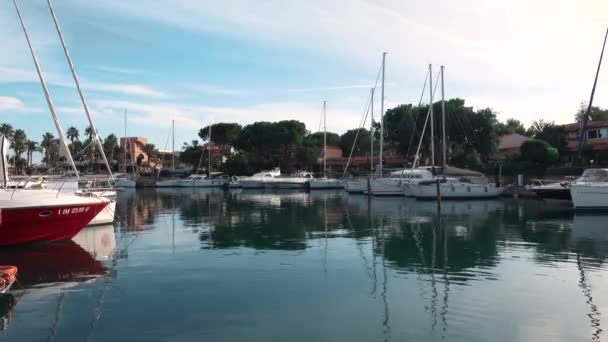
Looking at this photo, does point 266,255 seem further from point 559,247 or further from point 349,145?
point 349,145

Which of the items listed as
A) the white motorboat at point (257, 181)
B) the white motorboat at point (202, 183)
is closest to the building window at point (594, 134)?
the white motorboat at point (257, 181)

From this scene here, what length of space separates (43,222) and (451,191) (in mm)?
37169

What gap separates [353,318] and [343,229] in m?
15.4

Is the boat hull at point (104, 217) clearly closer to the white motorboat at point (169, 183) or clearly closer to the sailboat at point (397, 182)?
the sailboat at point (397, 182)

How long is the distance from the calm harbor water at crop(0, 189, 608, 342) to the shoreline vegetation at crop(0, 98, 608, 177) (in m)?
24.3

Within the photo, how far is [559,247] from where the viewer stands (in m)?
19.9

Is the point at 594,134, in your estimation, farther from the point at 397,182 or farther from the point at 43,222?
the point at 43,222

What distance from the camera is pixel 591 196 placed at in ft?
112

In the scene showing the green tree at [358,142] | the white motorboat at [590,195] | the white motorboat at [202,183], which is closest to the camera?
the white motorboat at [590,195]

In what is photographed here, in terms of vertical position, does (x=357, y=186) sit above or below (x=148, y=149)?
below

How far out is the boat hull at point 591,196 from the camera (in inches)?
1342

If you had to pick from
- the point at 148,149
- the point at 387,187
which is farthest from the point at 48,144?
the point at 387,187

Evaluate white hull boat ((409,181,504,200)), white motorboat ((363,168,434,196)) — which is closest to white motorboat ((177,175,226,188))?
white motorboat ((363,168,434,196))

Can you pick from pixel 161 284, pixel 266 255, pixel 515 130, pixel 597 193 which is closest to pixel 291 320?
pixel 161 284
